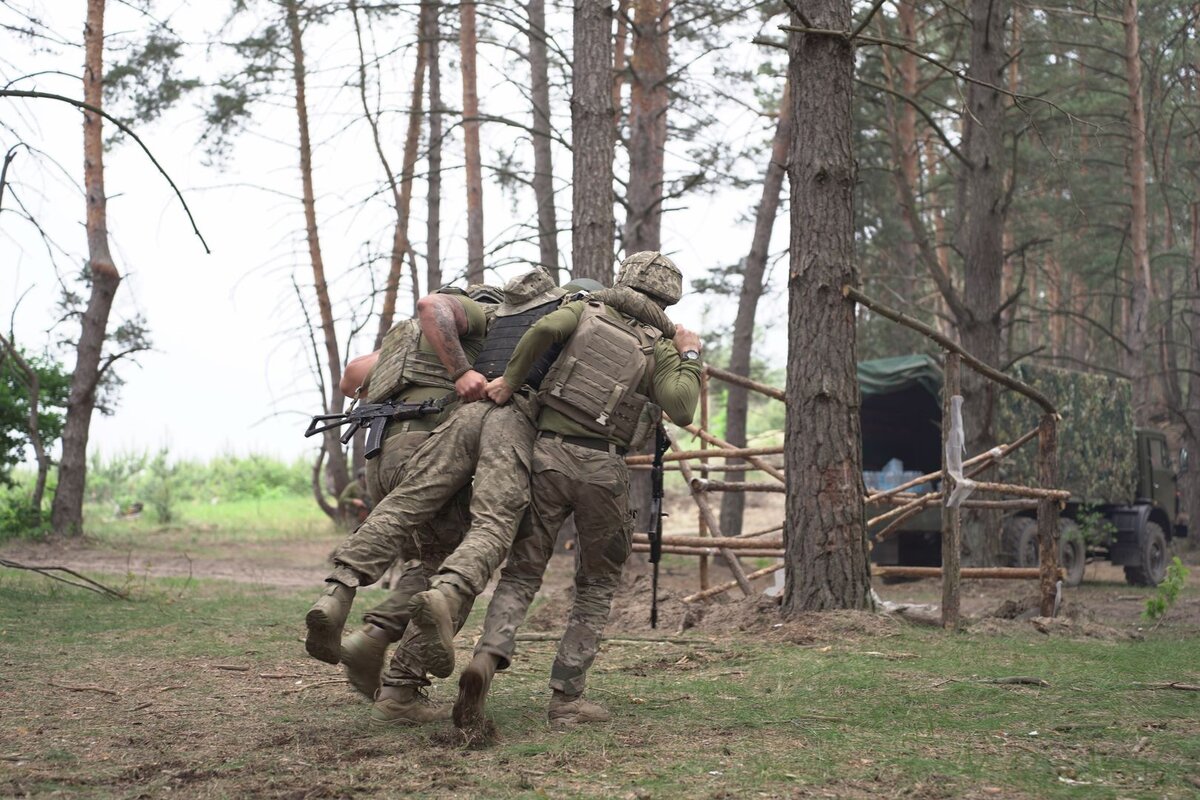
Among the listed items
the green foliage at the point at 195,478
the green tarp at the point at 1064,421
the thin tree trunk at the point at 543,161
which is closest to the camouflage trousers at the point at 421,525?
the green tarp at the point at 1064,421

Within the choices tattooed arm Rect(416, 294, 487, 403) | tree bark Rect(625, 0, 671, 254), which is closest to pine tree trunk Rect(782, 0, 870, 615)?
tattooed arm Rect(416, 294, 487, 403)

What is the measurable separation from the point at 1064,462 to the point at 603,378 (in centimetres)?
1158

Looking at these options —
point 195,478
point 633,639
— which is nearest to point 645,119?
point 633,639

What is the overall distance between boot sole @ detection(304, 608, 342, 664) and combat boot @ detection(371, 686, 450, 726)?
17.4 inches

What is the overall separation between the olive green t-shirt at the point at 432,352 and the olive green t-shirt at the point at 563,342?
28 cm

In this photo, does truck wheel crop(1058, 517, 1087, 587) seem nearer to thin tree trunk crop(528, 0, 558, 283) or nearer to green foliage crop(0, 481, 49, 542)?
thin tree trunk crop(528, 0, 558, 283)

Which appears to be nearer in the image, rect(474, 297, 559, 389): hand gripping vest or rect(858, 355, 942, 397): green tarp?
rect(474, 297, 559, 389): hand gripping vest

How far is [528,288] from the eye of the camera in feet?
17.5

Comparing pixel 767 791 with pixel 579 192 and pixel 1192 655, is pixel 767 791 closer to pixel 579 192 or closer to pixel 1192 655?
pixel 1192 655

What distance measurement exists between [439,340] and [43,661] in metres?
3.37

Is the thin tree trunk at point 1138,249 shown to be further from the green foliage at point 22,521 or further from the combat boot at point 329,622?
the combat boot at point 329,622

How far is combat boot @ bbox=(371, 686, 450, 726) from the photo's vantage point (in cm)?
500

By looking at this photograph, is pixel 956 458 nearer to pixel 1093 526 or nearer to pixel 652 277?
pixel 652 277

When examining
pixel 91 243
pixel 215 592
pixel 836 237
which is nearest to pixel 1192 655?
pixel 836 237
